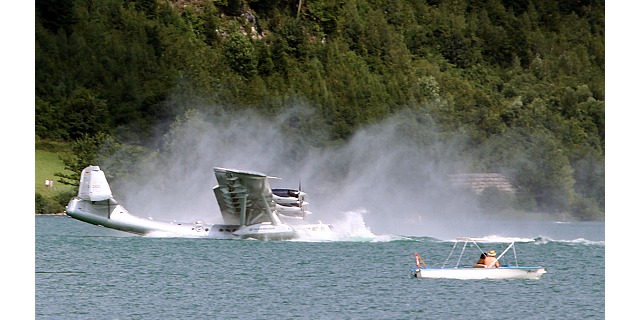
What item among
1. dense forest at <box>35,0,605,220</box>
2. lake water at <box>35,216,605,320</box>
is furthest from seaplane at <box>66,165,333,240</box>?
dense forest at <box>35,0,605,220</box>

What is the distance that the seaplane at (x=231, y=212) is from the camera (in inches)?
2589

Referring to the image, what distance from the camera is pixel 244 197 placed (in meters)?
65.8

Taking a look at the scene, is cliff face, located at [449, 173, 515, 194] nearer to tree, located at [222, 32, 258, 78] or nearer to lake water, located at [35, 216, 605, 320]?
tree, located at [222, 32, 258, 78]

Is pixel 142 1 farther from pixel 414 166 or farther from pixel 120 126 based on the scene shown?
pixel 414 166

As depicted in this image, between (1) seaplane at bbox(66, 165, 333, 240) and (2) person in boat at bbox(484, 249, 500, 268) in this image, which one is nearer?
(2) person in boat at bbox(484, 249, 500, 268)

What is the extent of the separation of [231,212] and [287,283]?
654 inches

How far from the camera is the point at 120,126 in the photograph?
12888 cm

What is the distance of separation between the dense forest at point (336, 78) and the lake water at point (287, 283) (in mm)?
47632

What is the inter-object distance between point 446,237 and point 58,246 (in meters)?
23.1

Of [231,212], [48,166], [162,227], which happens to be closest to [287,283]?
[231,212]

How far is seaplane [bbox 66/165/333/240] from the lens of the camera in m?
65.8

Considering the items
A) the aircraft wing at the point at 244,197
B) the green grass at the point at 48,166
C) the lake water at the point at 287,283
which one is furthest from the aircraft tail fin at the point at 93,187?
the green grass at the point at 48,166

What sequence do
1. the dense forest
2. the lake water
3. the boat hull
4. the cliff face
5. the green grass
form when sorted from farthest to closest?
the dense forest, the cliff face, the green grass, the boat hull, the lake water

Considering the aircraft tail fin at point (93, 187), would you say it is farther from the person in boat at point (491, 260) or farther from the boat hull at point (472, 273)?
the person in boat at point (491, 260)
